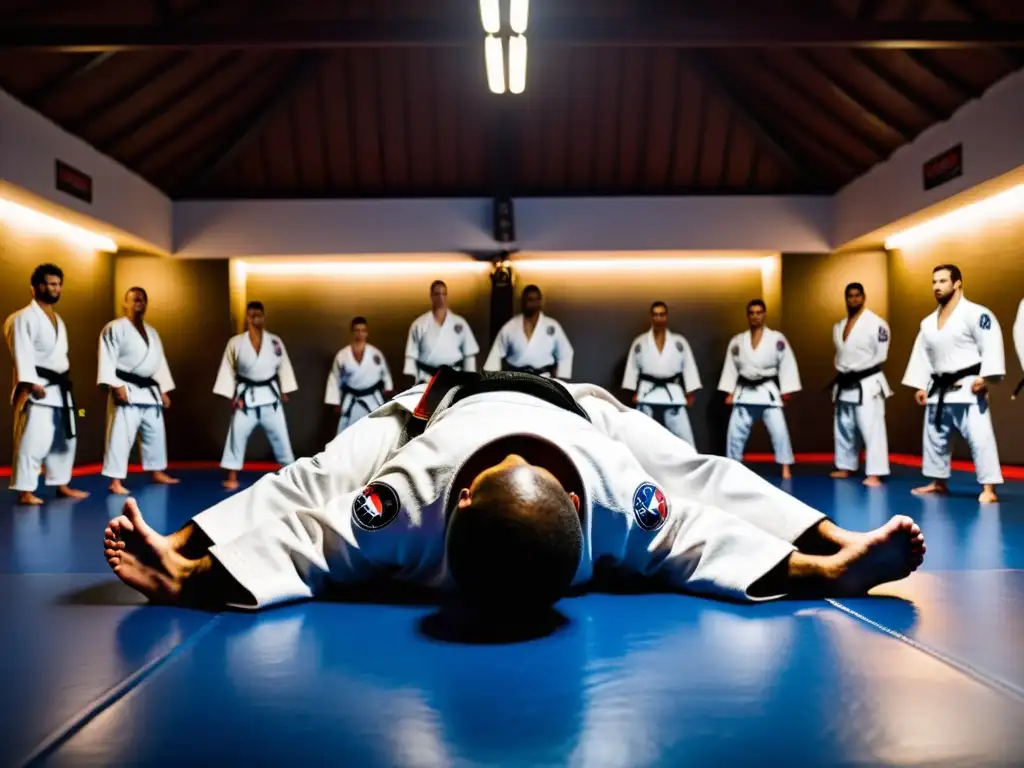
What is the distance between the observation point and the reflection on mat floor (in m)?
1.35

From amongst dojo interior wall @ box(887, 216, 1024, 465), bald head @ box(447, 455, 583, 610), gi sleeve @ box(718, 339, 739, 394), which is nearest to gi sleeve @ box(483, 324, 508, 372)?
gi sleeve @ box(718, 339, 739, 394)

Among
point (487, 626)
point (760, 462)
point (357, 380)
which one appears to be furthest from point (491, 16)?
point (760, 462)

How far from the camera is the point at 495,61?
565cm

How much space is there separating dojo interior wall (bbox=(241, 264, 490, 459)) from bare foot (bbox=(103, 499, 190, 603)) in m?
8.31

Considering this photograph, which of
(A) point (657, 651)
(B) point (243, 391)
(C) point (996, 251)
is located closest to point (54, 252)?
(B) point (243, 391)

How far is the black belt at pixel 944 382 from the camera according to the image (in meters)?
5.98

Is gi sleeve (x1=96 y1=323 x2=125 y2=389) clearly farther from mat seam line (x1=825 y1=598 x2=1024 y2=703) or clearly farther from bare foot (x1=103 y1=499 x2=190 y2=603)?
mat seam line (x1=825 y1=598 x2=1024 y2=703)

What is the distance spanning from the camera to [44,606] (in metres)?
2.43

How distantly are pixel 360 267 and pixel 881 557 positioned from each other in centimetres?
924

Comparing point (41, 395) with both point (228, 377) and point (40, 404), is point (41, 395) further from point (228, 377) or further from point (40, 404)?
point (228, 377)

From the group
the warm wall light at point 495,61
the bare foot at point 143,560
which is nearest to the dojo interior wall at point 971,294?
the warm wall light at point 495,61

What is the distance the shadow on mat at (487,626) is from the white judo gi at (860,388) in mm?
6150

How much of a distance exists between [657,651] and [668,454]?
3.25ft

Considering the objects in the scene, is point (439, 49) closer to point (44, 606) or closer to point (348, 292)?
point (348, 292)
